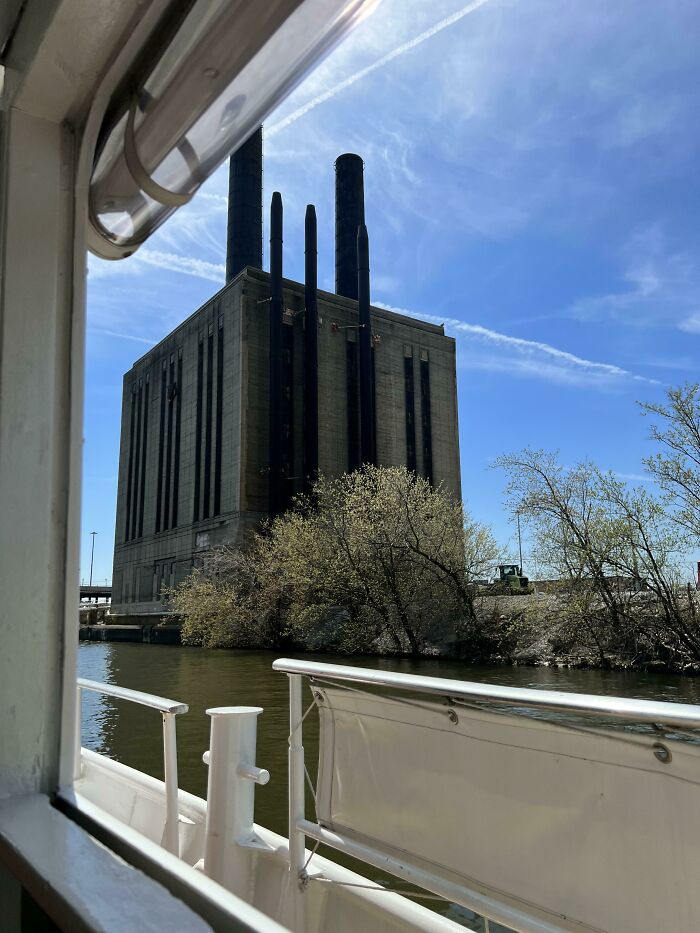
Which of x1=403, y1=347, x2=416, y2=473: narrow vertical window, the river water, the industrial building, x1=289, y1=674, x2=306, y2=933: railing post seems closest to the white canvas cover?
x1=289, y1=674, x2=306, y2=933: railing post

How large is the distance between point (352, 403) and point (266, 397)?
551 cm

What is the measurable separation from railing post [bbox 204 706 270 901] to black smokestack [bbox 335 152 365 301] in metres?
47.4

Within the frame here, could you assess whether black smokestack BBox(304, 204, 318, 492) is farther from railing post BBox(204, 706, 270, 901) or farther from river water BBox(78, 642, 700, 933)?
railing post BBox(204, 706, 270, 901)

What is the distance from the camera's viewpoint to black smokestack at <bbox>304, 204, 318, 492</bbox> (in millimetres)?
38938

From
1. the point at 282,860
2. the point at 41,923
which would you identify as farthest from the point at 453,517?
the point at 41,923

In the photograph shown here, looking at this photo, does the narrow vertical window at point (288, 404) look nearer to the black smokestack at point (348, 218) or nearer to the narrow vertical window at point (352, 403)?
the narrow vertical window at point (352, 403)

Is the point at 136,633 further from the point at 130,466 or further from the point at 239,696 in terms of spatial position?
the point at 239,696

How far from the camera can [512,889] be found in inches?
70.7

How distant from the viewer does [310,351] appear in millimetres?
40062

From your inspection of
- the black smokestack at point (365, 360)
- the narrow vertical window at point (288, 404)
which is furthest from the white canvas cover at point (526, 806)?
the black smokestack at point (365, 360)

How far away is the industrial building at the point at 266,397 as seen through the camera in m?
39.5

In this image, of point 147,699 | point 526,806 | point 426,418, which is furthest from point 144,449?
point 526,806

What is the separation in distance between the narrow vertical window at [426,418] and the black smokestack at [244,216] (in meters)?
13.4

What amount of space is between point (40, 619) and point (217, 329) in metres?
42.5
